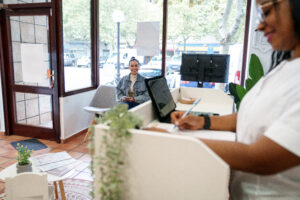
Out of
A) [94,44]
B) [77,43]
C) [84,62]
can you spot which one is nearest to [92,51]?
[94,44]

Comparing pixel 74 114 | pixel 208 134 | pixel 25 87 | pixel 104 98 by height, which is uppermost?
pixel 208 134

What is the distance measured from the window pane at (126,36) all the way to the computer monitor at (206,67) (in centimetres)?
82

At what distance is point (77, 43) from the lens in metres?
4.05

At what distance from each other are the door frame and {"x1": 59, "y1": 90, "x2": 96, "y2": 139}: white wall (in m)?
0.08

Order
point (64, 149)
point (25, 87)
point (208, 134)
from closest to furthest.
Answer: point (208, 134), point (64, 149), point (25, 87)

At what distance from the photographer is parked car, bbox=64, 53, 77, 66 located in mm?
3713

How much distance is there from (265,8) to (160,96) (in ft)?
2.89

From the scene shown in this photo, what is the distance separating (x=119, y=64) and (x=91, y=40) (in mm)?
680

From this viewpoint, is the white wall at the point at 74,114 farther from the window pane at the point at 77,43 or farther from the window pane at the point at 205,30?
the window pane at the point at 205,30

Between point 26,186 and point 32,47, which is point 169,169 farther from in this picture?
point 32,47

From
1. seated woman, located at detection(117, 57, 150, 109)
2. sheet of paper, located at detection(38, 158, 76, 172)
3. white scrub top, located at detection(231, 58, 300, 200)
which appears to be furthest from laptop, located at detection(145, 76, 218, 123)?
sheet of paper, located at detection(38, 158, 76, 172)

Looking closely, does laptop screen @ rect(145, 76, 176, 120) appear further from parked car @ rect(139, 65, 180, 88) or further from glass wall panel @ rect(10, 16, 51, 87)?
parked car @ rect(139, 65, 180, 88)

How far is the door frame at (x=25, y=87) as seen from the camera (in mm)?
3480

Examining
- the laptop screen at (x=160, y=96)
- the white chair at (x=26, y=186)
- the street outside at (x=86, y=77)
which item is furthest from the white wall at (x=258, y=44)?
the white chair at (x=26, y=186)
